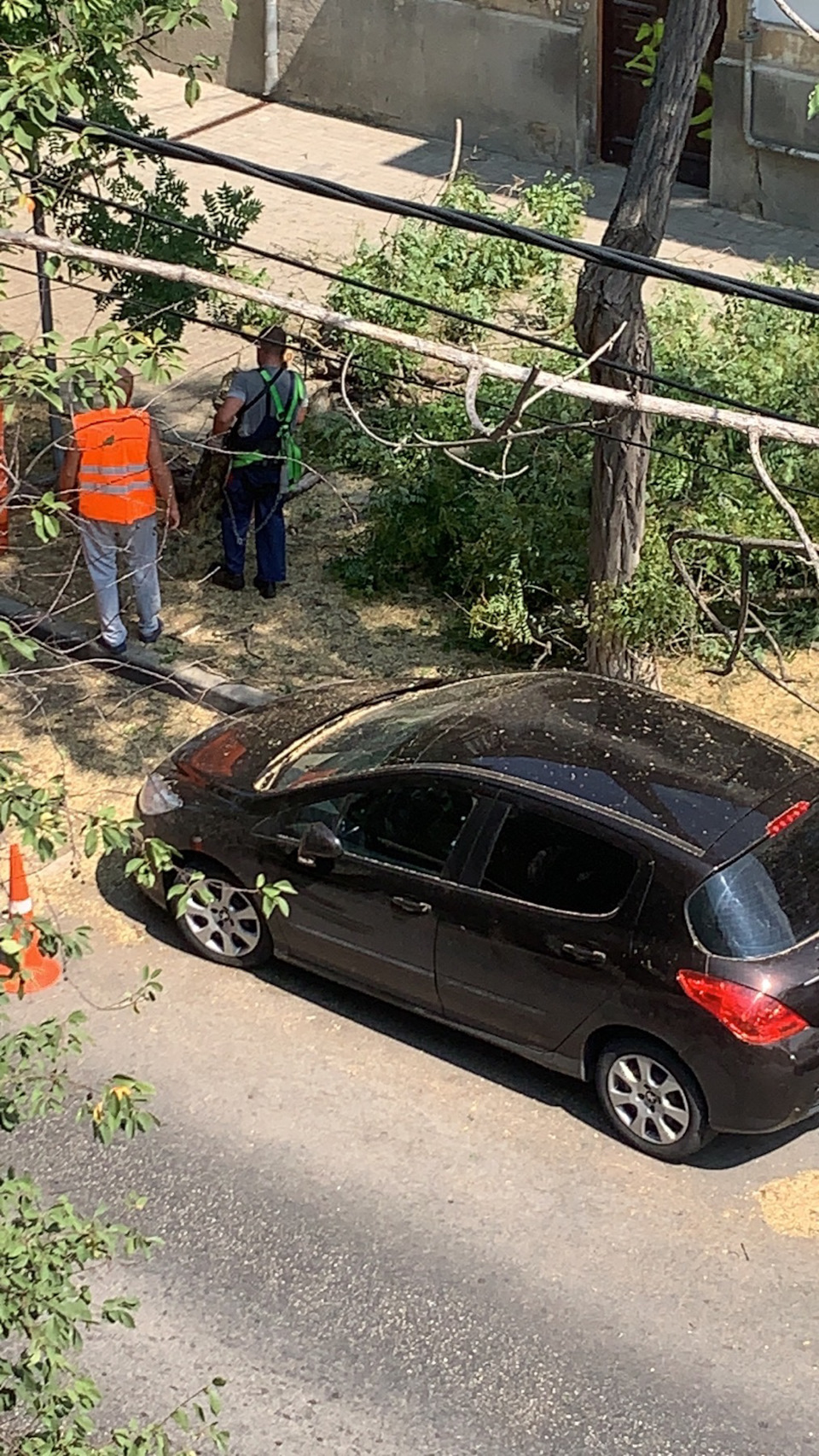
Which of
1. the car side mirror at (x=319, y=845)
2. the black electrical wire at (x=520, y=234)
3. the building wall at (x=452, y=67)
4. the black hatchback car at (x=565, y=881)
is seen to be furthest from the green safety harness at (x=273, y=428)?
the building wall at (x=452, y=67)

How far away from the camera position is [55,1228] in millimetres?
4301

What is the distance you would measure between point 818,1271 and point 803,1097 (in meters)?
0.65

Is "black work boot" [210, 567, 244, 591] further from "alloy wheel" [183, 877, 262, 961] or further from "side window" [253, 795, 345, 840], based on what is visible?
"side window" [253, 795, 345, 840]

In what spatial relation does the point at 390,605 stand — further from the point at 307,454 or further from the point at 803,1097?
the point at 803,1097

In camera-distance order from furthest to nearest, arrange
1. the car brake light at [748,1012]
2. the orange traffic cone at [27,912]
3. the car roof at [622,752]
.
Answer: the orange traffic cone at [27,912] < the car roof at [622,752] < the car brake light at [748,1012]

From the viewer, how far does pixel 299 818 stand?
8.12 meters

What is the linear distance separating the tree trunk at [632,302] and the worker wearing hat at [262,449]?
1885 mm

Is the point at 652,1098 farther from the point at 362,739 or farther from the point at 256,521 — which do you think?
the point at 256,521

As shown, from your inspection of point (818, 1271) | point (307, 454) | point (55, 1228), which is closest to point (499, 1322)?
point (818, 1271)

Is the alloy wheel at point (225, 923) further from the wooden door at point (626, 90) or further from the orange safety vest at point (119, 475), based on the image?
the wooden door at point (626, 90)

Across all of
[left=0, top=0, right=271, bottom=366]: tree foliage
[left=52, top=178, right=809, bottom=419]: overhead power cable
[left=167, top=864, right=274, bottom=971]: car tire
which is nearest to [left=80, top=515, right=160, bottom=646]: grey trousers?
[left=0, top=0, right=271, bottom=366]: tree foliage

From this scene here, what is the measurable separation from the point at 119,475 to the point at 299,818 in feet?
9.83

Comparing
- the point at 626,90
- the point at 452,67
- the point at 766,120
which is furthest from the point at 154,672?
the point at 452,67

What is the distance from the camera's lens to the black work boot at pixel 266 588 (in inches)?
456
